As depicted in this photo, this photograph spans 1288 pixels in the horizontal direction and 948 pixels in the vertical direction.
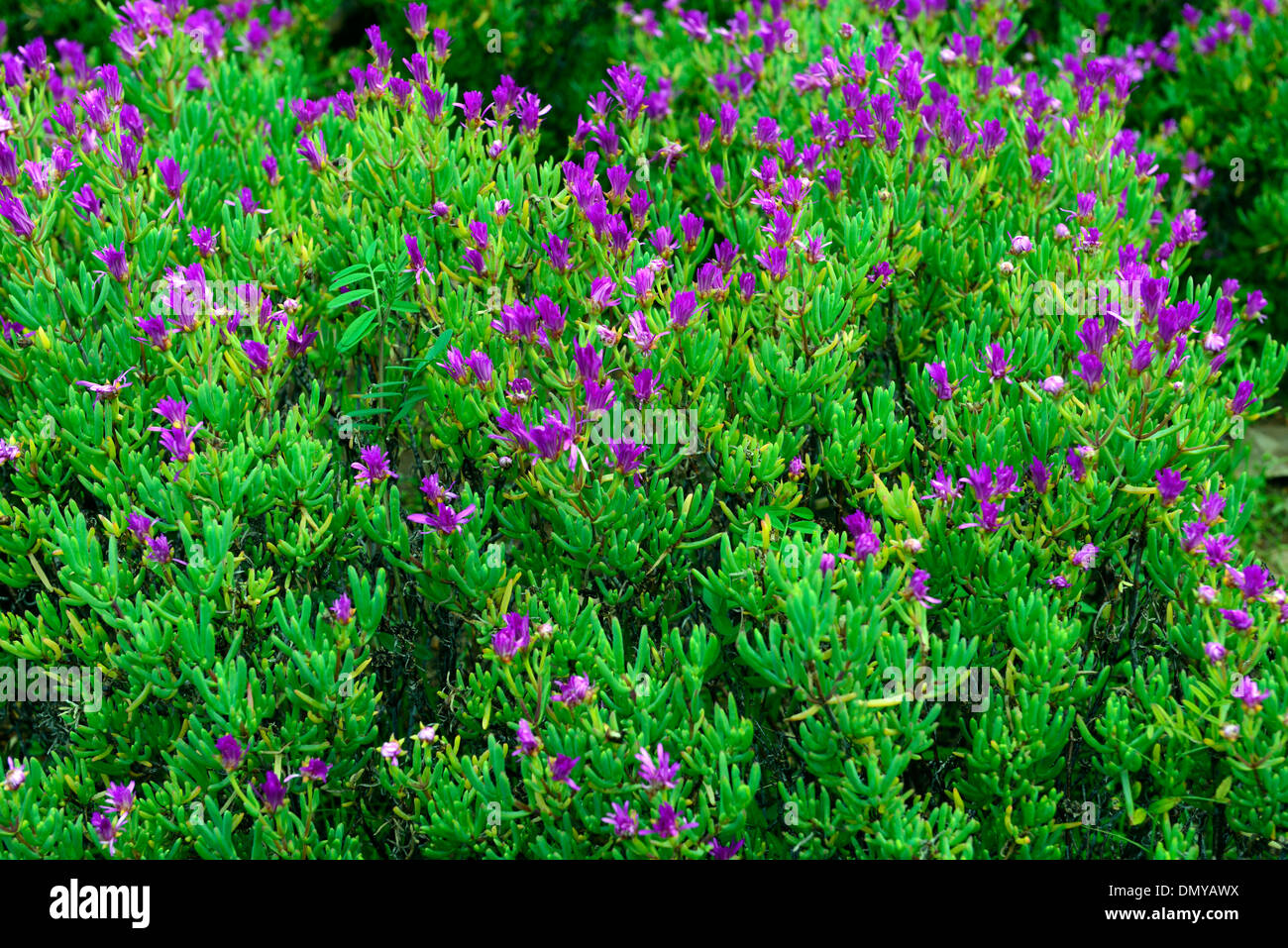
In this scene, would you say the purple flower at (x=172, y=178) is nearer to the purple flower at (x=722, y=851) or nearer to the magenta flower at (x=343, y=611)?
the magenta flower at (x=343, y=611)

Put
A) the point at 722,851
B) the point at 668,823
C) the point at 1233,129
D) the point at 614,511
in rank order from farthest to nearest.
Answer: the point at 1233,129 → the point at 614,511 → the point at 722,851 → the point at 668,823

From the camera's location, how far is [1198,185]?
5562mm

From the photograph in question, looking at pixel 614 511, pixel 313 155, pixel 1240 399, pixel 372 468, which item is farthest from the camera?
pixel 313 155

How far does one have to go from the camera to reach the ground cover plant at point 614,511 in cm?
304

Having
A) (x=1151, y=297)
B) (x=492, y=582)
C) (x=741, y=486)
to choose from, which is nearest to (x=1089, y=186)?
(x=1151, y=297)

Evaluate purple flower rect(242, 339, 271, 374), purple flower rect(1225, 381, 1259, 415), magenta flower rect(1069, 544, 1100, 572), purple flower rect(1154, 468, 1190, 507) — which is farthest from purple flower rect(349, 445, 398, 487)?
purple flower rect(1225, 381, 1259, 415)

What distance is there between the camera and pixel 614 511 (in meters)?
3.23

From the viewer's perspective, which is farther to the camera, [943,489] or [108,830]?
[943,489]

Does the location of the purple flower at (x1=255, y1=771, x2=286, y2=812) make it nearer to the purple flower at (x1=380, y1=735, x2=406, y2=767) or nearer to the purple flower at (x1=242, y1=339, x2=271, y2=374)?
the purple flower at (x1=380, y1=735, x2=406, y2=767)

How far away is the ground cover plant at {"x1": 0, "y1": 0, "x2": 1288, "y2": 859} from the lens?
3.04 m

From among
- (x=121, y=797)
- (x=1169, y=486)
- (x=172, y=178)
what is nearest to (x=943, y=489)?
(x=1169, y=486)

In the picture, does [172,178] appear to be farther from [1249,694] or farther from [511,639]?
[1249,694]

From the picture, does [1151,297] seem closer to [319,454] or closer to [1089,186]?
[1089,186]

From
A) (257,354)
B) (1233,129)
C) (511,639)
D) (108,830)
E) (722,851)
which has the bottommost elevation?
(722,851)
